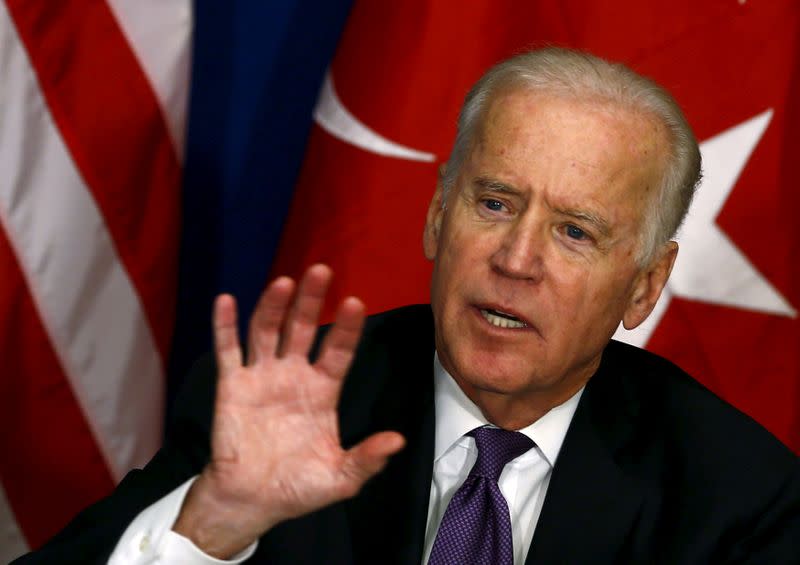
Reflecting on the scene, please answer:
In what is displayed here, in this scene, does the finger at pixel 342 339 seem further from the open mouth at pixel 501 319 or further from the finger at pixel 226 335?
the open mouth at pixel 501 319

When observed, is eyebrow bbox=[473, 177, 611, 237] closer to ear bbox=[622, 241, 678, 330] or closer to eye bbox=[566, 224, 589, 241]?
eye bbox=[566, 224, 589, 241]

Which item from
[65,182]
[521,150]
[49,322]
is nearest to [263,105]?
[65,182]

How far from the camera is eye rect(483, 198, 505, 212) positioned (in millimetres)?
1573

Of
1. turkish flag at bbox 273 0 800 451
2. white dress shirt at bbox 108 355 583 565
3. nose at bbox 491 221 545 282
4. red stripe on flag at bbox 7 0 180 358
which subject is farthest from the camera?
red stripe on flag at bbox 7 0 180 358

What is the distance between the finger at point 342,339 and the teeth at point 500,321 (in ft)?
0.97

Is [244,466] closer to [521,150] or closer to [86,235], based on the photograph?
[521,150]

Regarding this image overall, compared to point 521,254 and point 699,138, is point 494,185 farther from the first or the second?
point 699,138

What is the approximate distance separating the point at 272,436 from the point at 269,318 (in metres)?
0.15

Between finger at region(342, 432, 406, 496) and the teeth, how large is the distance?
33 cm

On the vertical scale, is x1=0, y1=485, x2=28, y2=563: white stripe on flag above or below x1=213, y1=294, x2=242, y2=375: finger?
below

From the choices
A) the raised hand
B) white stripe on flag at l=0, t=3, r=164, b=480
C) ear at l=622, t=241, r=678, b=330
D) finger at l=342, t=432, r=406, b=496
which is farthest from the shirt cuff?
white stripe on flag at l=0, t=3, r=164, b=480

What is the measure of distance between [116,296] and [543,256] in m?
1.22

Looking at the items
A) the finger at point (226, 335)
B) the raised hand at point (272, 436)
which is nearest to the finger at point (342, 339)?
the raised hand at point (272, 436)

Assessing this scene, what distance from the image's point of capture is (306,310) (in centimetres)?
126
